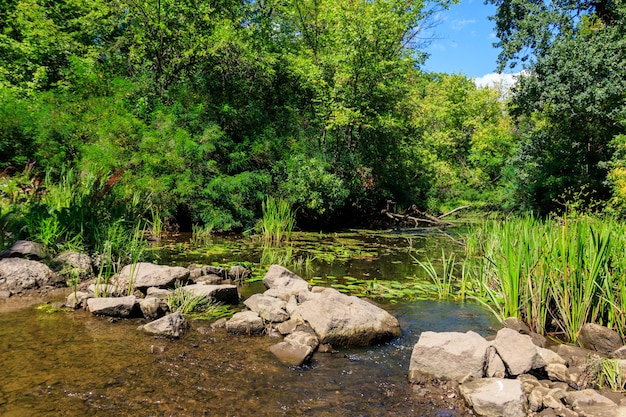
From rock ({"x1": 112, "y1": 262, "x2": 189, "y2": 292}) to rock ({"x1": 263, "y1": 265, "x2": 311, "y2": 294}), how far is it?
1260mm

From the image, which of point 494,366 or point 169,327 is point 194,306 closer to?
point 169,327

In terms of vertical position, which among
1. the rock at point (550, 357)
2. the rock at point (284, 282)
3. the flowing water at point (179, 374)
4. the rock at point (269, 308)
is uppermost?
the rock at point (284, 282)

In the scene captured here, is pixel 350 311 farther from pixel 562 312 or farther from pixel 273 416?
pixel 562 312

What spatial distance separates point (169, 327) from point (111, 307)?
975mm

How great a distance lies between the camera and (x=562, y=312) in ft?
14.9

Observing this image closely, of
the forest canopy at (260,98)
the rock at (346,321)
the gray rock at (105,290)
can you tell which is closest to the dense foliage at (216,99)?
the forest canopy at (260,98)

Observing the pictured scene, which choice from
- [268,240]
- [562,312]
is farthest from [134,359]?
[268,240]

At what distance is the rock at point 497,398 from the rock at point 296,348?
4.77ft

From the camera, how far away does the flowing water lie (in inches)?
122

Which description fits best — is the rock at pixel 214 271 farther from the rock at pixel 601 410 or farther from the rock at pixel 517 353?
the rock at pixel 601 410

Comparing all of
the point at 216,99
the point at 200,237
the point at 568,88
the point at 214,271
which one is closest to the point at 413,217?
the point at 568,88

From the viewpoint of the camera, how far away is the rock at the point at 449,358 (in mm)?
3605

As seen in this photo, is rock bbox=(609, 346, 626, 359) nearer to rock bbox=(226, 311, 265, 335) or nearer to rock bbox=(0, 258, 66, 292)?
rock bbox=(226, 311, 265, 335)

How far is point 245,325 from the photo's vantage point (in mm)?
4699
